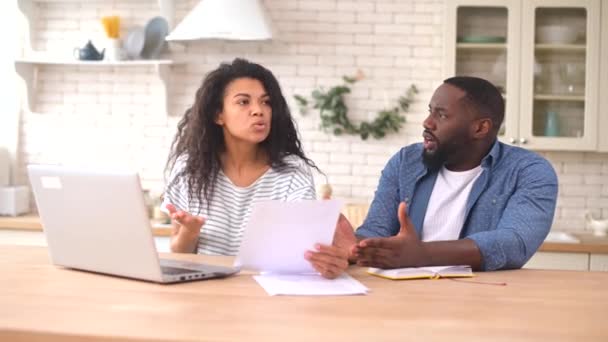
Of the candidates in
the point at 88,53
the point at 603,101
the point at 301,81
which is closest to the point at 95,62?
the point at 88,53

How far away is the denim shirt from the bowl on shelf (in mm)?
1809

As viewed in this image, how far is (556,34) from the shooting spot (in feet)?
14.3

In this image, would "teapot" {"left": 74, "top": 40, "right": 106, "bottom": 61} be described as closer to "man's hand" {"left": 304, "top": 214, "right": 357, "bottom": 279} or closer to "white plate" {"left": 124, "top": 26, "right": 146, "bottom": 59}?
"white plate" {"left": 124, "top": 26, "right": 146, "bottom": 59}

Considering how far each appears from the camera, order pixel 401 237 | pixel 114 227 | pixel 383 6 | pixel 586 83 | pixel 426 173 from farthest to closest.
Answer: pixel 383 6
pixel 586 83
pixel 426 173
pixel 401 237
pixel 114 227

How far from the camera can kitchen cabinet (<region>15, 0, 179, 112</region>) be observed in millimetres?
4641

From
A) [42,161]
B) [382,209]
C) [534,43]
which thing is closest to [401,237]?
[382,209]

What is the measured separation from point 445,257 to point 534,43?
242 cm

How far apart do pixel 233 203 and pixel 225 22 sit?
5.69 ft

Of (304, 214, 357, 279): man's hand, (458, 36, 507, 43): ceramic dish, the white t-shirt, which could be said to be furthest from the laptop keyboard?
(458, 36, 507, 43): ceramic dish

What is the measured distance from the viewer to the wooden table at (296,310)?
5.09ft

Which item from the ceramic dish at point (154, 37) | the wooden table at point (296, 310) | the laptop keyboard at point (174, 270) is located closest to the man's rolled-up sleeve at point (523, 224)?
the wooden table at point (296, 310)

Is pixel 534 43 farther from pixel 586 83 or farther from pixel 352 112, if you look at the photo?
pixel 352 112

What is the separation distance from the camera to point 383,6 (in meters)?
4.63

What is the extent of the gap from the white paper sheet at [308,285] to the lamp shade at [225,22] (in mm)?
2291
